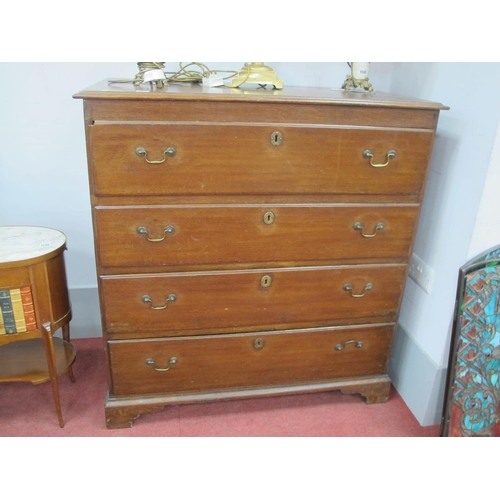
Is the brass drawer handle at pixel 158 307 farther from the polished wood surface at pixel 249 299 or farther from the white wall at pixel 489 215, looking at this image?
the white wall at pixel 489 215

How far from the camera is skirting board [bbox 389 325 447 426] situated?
1.65m

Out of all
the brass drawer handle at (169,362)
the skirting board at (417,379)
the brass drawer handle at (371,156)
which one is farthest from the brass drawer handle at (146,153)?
the skirting board at (417,379)

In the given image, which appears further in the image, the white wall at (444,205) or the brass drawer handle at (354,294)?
the brass drawer handle at (354,294)

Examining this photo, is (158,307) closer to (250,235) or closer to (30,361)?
(250,235)

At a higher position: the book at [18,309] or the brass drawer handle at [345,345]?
the book at [18,309]

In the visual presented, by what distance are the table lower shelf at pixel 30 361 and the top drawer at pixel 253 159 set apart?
80 centimetres

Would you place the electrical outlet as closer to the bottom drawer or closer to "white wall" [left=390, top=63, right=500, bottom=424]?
"white wall" [left=390, top=63, right=500, bottom=424]

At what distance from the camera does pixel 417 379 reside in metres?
1.74

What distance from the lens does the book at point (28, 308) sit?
145 centimetres

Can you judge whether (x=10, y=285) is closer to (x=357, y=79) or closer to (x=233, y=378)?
(x=233, y=378)

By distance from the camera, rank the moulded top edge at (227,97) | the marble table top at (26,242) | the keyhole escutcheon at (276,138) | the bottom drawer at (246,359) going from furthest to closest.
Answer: the bottom drawer at (246,359) → the marble table top at (26,242) → the keyhole escutcheon at (276,138) → the moulded top edge at (227,97)

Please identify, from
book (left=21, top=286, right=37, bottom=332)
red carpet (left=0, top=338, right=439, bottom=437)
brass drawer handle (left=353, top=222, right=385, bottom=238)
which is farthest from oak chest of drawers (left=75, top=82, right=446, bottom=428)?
book (left=21, top=286, right=37, bottom=332)

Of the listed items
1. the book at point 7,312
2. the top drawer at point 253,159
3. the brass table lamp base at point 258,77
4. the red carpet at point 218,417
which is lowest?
the red carpet at point 218,417

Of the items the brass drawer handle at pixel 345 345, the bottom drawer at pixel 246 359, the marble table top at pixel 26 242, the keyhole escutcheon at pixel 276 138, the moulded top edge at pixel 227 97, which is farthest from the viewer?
the brass drawer handle at pixel 345 345
